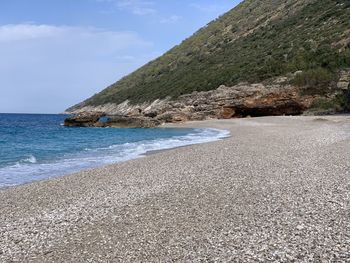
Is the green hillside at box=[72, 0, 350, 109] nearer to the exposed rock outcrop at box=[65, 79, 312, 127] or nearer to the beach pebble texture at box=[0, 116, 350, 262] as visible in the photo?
the exposed rock outcrop at box=[65, 79, 312, 127]

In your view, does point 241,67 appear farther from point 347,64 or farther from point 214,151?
point 214,151

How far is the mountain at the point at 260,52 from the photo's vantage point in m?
52.2

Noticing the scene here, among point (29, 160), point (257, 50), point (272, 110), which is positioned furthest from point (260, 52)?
point (29, 160)

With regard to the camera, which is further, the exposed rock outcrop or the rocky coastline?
the exposed rock outcrop

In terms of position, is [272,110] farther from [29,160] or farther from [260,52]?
[29,160]

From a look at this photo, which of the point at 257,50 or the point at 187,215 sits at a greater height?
the point at 257,50

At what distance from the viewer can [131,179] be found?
13203 mm

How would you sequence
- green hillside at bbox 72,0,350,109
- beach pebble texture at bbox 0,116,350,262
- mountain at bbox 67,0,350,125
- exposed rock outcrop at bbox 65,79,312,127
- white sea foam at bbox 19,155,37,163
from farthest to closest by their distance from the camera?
green hillside at bbox 72,0,350,109
mountain at bbox 67,0,350,125
exposed rock outcrop at bbox 65,79,312,127
white sea foam at bbox 19,155,37,163
beach pebble texture at bbox 0,116,350,262

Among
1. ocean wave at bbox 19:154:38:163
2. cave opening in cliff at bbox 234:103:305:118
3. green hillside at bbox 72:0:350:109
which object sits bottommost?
ocean wave at bbox 19:154:38:163

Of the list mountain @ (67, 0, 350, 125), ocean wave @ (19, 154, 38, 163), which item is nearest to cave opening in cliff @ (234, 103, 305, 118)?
mountain @ (67, 0, 350, 125)

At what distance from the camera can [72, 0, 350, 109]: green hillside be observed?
178 ft

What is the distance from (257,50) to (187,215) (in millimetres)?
64763

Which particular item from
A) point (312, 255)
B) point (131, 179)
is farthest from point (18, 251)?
point (131, 179)

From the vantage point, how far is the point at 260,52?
6725 centimetres
